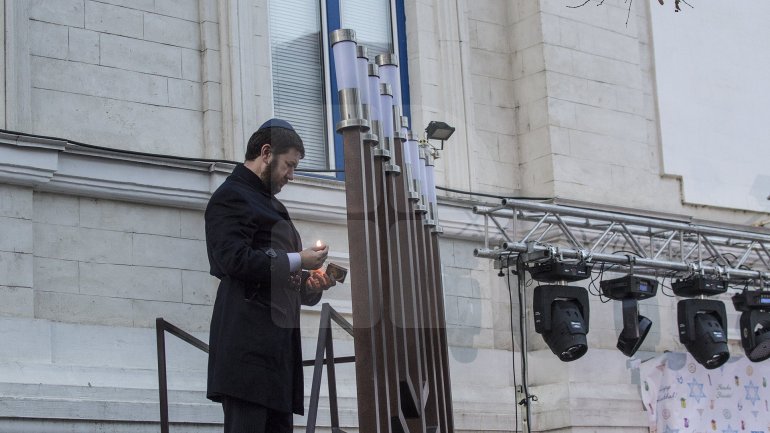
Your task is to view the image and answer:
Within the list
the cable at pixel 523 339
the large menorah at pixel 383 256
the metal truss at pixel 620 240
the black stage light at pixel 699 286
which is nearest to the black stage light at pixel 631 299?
the metal truss at pixel 620 240

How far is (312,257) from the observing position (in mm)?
Result: 5195

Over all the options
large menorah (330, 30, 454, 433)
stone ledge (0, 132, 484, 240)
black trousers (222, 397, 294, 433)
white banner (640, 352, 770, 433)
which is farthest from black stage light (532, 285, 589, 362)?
Result: black trousers (222, 397, 294, 433)

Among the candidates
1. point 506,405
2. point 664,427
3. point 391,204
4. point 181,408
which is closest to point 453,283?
point 506,405

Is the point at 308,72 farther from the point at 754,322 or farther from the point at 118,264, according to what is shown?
the point at 754,322

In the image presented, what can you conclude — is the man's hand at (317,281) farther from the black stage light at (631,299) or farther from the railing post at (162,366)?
the black stage light at (631,299)

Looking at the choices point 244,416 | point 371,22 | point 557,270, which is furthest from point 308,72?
point 244,416

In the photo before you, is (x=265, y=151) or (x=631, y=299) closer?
(x=265, y=151)

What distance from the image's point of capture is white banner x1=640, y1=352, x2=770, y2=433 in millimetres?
10008

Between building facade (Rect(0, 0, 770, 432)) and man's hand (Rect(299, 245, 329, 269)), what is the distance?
2486mm

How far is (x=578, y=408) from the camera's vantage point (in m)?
9.65

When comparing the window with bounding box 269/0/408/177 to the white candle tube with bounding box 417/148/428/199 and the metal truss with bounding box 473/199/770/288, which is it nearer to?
the metal truss with bounding box 473/199/770/288

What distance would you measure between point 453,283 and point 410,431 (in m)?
4.14

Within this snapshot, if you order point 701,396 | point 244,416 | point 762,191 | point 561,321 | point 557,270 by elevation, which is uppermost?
point 762,191

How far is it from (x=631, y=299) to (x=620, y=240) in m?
0.89
